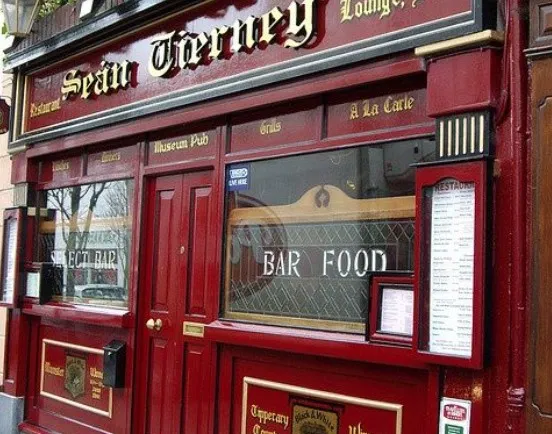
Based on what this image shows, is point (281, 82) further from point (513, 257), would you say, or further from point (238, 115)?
point (513, 257)

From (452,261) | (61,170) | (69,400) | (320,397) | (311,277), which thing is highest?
(61,170)

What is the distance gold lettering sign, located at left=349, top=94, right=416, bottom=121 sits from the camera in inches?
170

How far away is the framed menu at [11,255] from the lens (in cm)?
779

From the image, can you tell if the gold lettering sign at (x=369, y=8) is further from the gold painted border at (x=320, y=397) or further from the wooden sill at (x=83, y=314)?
the wooden sill at (x=83, y=314)

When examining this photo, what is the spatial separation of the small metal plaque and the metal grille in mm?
559

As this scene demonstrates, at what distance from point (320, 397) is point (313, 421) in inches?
6.6

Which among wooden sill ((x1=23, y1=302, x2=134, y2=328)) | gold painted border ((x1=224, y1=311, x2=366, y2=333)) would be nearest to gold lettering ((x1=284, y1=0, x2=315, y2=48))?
gold painted border ((x1=224, y1=311, x2=366, y2=333))

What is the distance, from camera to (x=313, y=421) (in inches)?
184

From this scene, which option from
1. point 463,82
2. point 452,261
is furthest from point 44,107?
point 452,261

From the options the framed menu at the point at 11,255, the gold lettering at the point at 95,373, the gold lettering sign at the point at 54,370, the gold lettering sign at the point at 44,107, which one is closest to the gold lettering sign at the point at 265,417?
the gold lettering at the point at 95,373

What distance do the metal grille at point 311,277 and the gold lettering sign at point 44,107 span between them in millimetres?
3017

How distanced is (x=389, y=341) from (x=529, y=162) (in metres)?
1.22

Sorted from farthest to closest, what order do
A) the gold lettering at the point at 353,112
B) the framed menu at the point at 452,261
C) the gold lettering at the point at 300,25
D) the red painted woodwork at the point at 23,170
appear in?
the red painted woodwork at the point at 23,170 < the gold lettering at the point at 300,25 < the gold lettering at the point at 353,112 < the framed menu at the point at 452,261

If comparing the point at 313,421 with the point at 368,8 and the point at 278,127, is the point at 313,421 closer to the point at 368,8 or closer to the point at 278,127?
the point at 278,127
